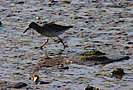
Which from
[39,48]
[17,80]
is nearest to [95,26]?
[39,48]

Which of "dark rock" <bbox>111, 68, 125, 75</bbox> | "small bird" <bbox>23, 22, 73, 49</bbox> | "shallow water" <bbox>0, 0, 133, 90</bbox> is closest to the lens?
"shallow water" <bbox>0, 0, 133, 90</bbox>

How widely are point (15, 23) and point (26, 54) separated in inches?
A: 155

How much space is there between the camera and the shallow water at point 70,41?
968 centimetres

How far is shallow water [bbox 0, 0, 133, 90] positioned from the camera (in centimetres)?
968

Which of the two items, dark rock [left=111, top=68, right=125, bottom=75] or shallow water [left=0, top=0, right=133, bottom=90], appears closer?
shallow water [left=0, top=0, right=133, bottom=90]

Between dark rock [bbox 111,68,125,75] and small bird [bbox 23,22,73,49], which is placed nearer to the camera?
dark rock [bbox 111,68,125,75]

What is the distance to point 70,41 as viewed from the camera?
1334cm

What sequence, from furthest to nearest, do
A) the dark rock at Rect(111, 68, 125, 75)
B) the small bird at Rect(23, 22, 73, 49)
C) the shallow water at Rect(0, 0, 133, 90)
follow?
the small bird at Rect(23, 22, 73, 49)
the dark rock at Rect(111, 68, 125, 75)
the shallow water at Rect(0, 0, 133, 90)

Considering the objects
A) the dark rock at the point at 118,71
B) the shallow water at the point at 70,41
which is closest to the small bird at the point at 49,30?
the shallow water at the point at 70,41

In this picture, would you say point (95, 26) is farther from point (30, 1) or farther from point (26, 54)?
point (30, 1)

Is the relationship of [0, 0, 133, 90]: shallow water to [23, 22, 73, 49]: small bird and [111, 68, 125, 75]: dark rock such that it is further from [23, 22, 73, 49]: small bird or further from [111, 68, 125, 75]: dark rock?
[23, 22, 73, 49]: small bird

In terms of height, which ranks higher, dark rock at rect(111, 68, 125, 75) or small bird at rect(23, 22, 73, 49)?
small bird at rect(23, 22, 73, 49)

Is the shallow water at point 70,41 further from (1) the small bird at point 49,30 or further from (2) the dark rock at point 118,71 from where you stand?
(1) the small bird at point 49,30

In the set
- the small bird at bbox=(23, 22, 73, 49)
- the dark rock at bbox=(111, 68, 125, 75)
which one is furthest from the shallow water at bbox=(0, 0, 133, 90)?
the small bird at bbox=(23, 22, 73, 49)
